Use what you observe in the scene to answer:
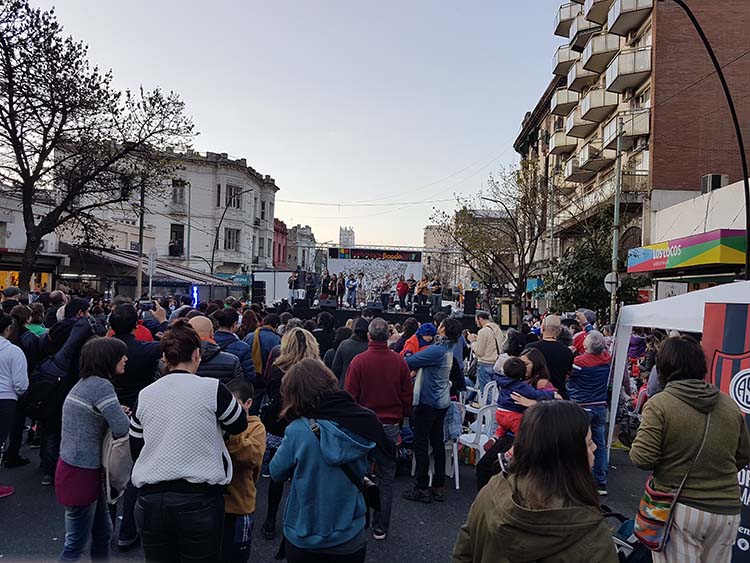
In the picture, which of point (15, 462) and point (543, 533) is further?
point (15, 462)

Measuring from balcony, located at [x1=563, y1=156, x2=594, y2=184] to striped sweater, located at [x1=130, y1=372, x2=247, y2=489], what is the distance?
106ft

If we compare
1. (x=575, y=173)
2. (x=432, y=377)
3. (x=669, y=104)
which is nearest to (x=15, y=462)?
(x=432, y=377)

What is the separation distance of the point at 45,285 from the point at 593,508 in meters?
26.7

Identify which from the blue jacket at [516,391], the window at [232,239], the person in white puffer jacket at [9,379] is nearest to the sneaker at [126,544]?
the person in white puffer jacket at [9,379]

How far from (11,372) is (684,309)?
659cm

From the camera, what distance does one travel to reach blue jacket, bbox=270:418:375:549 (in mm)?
2750

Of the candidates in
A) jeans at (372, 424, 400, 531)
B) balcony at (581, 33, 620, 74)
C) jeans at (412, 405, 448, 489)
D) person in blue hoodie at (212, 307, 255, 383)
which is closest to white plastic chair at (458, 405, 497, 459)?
jeans at (412, 405, 448, 489)

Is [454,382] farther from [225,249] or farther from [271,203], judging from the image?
[271,203]

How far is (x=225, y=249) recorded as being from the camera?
155ft

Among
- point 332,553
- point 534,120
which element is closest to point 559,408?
point 332,553

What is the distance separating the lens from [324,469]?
2.79 metres

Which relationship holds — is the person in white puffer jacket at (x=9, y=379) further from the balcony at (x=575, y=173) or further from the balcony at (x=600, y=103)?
the balcony at (x=575, y=173)

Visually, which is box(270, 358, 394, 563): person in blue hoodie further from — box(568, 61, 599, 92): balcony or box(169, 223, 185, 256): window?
box(169, 223, 185, 256): window

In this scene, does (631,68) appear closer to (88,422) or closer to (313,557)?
(88,422)
